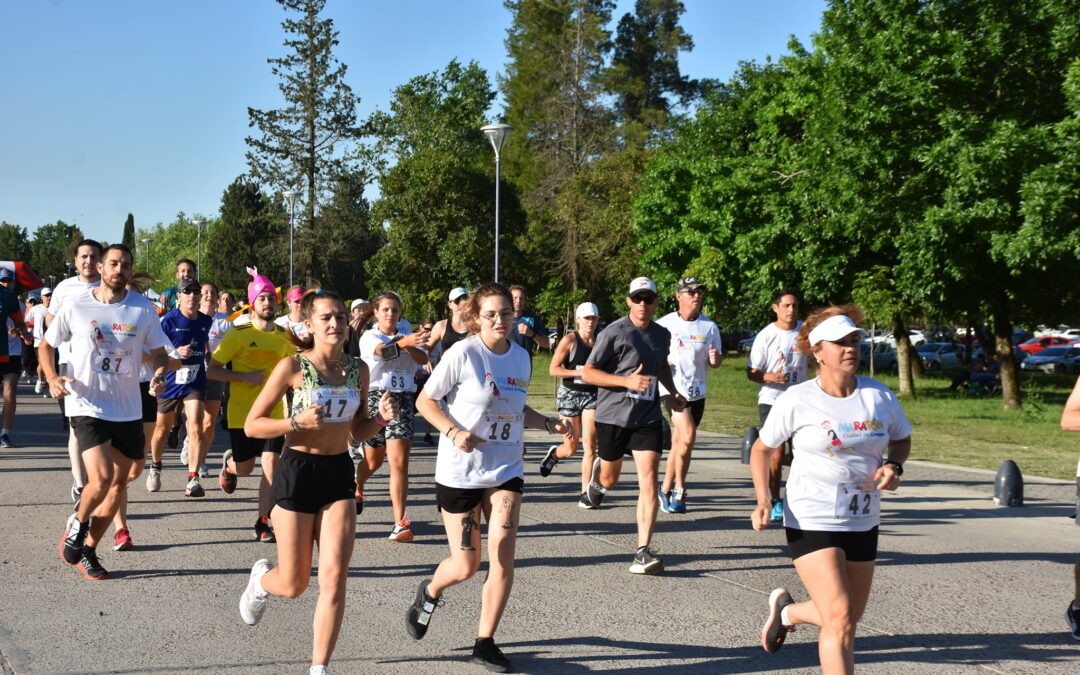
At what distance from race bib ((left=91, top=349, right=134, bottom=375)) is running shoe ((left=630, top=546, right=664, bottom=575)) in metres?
3.55

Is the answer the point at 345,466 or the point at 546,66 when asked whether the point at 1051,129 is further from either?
the point at 546,66

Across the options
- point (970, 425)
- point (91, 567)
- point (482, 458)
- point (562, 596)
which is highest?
point (482, 458)

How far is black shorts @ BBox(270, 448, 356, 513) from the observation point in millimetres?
5105

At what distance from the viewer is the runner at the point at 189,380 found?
10797 millimetres

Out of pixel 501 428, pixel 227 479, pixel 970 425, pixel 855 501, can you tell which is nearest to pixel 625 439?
pixel 501 428

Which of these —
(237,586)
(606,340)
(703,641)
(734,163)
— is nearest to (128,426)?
(237,586)

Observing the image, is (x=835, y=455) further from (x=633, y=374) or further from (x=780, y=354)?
(x=780, y=354)

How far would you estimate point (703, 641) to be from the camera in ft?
19.7

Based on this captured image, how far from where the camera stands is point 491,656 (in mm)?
5379

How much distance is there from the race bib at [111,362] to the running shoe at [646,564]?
3550 millimetres

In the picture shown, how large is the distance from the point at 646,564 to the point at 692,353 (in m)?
3.00

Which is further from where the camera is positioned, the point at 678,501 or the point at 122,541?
the point at 678,501

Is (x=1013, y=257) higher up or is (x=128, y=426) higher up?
(x=1013, y=257)

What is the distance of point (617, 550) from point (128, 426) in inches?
141
